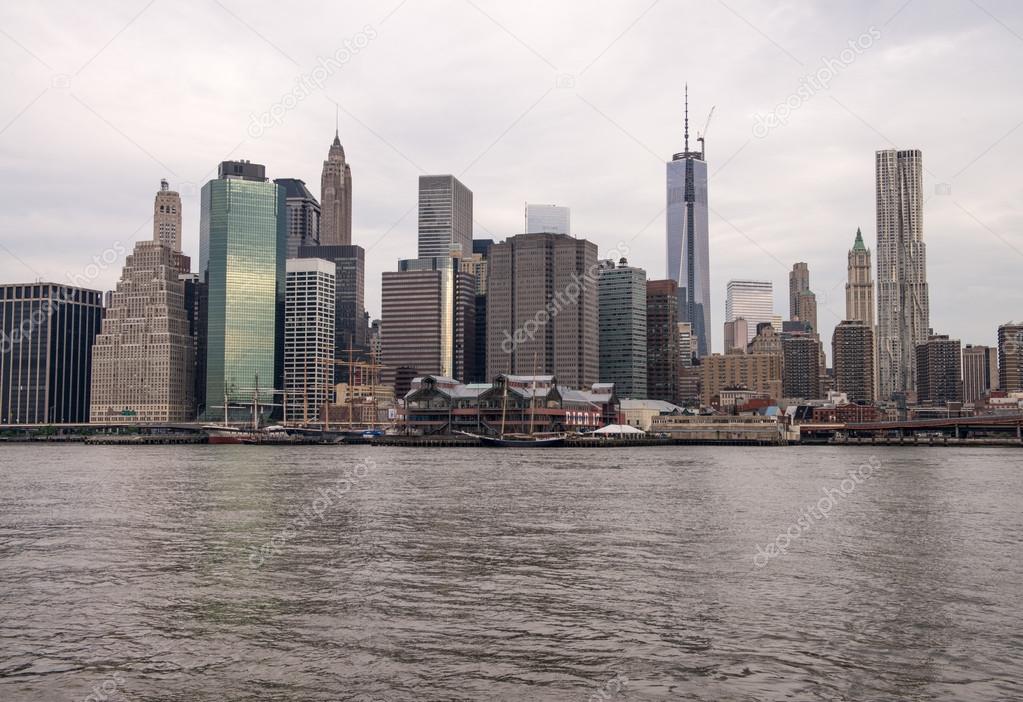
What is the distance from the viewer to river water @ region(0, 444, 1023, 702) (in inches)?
904

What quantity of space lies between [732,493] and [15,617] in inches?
2138

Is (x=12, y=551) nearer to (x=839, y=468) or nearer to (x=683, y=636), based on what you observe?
(x=683, y=636)

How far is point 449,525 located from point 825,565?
20.0m

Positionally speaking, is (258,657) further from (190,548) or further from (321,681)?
(190,548)

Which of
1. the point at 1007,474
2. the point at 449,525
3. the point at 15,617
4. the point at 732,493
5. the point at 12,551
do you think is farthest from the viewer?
the point at 1007,474

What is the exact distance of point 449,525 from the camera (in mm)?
50312

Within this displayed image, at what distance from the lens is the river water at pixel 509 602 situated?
22969 mm

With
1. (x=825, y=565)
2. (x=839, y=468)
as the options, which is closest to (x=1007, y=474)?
(x=839, y=468)

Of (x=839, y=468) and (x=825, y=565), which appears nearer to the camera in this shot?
(x=825, y=565)

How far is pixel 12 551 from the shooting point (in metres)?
41.6

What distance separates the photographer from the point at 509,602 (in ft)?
101

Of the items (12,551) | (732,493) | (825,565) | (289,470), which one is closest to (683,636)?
(825,565)

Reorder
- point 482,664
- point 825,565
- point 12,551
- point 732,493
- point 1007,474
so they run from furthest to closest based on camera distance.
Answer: point 1007,474 → point 732,493 → point 12,551 → point 825,565 → point 482,664

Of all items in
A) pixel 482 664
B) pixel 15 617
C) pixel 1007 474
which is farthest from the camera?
pixel 1007 474
